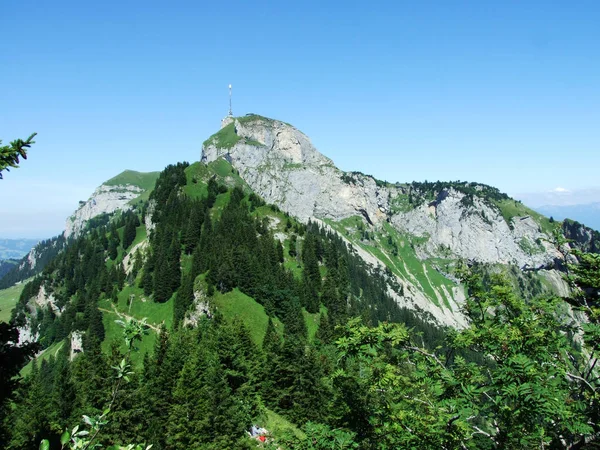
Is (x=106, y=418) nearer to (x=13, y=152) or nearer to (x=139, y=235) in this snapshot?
(x=13, y=152)

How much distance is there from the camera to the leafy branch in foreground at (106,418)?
4.76m

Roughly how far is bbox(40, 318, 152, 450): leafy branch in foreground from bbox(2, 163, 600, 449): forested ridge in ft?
0.19

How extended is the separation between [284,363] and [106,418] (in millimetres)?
50528

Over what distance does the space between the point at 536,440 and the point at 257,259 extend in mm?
102400

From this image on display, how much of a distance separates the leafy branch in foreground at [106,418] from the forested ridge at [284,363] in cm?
6

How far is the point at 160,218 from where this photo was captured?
149m

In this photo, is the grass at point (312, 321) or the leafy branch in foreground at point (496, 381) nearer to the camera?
the leafy branch in foreground at point (496, 381)

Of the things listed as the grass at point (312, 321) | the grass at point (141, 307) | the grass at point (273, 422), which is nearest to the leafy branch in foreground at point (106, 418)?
the grass at point (273, 422)

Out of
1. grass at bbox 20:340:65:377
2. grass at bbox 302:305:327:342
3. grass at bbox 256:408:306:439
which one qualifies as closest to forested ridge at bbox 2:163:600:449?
grass at bbox 256:408:306:439

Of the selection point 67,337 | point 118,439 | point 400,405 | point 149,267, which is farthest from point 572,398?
point 67,337

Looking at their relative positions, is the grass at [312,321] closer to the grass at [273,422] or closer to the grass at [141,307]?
the grass at [141,307]

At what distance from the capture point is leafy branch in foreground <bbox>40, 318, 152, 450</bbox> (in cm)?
476

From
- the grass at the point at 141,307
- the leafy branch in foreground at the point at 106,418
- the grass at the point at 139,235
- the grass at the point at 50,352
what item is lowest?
the grass at the point at 50,352

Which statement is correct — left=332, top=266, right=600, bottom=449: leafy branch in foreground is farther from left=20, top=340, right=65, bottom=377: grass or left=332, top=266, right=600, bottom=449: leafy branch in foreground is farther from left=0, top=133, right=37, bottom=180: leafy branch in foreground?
left=20, top=340, right=65, bottom=377: grass
